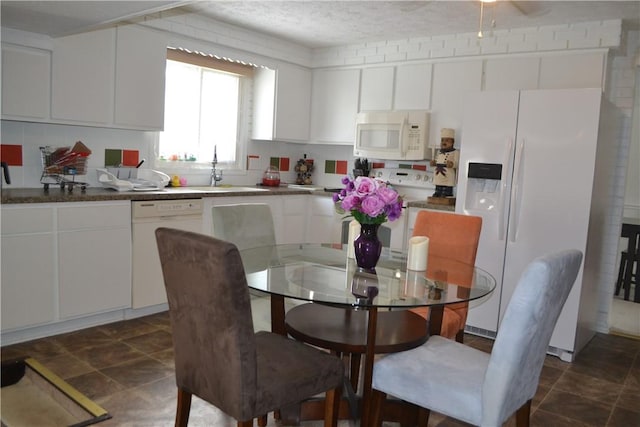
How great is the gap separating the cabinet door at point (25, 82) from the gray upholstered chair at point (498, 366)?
2782mm

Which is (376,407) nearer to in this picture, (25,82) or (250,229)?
(250,229)

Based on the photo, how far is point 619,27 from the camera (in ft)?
12.1

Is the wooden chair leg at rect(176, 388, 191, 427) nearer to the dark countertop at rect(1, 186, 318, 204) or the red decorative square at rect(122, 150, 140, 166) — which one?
the dark countertop at rect(1, 186, 318, 204)

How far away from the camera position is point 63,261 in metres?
3.26

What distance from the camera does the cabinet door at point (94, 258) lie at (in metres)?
3.27

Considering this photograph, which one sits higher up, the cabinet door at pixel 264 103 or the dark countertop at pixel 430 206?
the cabinet door at pixel 264 103

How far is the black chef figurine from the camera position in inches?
170

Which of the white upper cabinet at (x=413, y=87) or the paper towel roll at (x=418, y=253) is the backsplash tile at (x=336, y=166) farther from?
the paper towel roll at (x=418, y=253)

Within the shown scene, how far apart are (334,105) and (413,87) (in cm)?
91

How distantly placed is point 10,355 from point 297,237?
2.64 m

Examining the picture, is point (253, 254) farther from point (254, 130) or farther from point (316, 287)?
point (254, 130)

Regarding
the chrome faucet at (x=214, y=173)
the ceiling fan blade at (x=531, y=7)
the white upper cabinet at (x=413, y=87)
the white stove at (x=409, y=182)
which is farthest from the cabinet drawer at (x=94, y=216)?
the ceiling fan blade at (x=531, y=7)

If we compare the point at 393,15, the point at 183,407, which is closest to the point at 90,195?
the point at 183,407

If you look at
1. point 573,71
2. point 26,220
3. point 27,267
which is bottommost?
point 27,267
